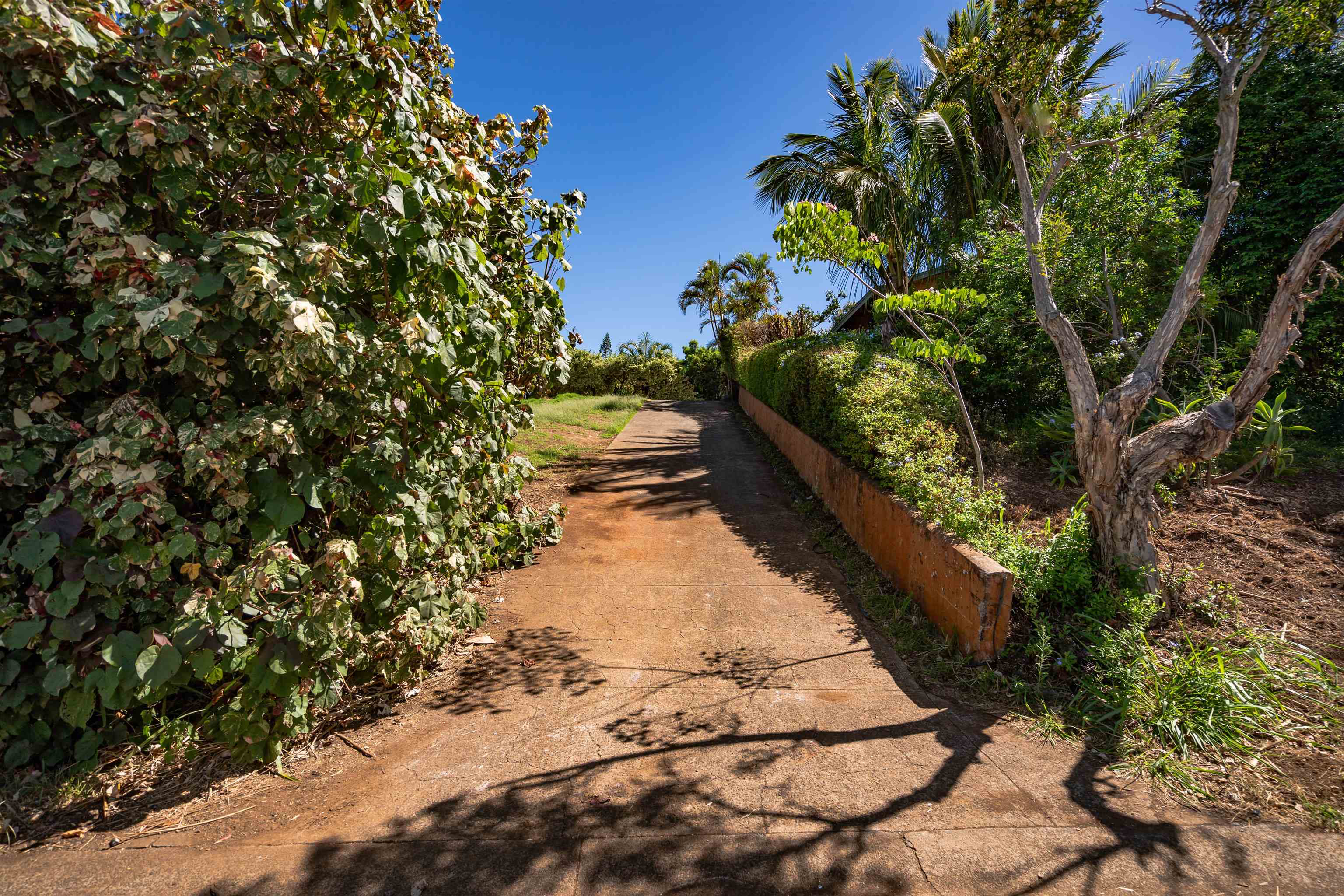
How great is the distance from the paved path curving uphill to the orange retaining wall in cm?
57

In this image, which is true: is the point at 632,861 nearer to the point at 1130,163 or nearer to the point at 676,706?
the point at 676,706

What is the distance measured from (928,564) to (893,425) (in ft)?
5.92

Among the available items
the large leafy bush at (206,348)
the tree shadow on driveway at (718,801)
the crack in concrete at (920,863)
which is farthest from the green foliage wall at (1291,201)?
the large leafy bush at (206,348)

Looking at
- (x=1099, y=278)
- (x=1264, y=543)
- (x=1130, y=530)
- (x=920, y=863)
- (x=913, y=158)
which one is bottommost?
(x=920, y=863)

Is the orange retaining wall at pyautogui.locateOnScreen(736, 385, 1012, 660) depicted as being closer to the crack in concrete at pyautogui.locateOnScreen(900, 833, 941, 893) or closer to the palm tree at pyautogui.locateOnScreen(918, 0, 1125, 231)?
the crack in concrete at pyautogui.locateOnScreen(900, 833, 941, 893)

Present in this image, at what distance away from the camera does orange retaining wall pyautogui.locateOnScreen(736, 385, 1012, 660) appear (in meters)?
3.65

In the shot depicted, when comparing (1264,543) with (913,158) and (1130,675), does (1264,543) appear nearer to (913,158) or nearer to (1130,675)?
(1130,675)

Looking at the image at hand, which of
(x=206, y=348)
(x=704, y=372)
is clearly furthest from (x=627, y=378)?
(x=206, y=348)

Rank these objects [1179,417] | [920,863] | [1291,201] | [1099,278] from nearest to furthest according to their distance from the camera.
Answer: [920,863], [1179,417], [1099,278], [1291,201]

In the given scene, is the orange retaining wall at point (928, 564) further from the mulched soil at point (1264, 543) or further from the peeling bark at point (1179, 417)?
the mulched soil at point (1264, 543)

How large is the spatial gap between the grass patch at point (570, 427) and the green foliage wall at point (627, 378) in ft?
14.2

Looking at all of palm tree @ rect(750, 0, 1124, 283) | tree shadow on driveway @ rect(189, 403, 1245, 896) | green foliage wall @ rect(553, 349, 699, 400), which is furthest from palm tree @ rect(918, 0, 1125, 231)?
green foliage wall @ rect(553, 349, 699, 400)

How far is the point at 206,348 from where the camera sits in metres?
2.24

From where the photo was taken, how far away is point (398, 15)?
2.69 metres
